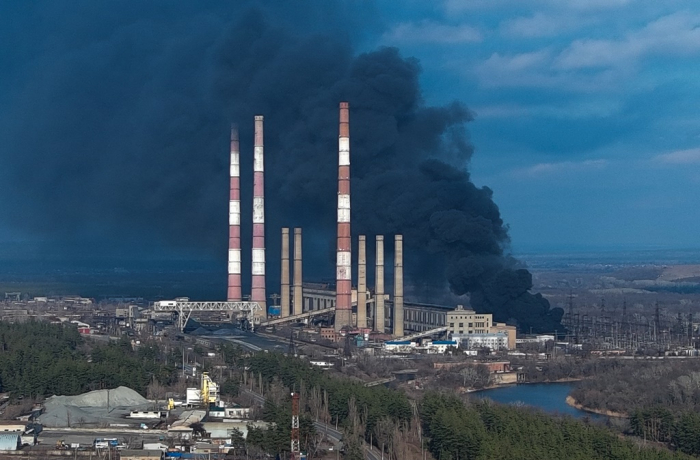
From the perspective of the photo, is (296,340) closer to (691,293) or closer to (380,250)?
(380,250)

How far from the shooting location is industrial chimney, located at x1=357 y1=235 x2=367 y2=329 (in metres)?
42.5

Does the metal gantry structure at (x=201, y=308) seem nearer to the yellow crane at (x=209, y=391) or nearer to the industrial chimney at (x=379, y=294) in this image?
the industrial chimney at (x=379, y=294)

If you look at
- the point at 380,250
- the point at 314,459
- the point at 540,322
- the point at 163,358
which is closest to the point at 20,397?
the point at 163,358

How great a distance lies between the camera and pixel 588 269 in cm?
11650

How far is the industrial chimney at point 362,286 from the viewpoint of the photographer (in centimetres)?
4253

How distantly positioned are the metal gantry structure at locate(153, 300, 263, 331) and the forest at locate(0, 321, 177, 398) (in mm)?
7746

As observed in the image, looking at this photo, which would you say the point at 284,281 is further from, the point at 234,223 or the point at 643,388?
the point at 643,388

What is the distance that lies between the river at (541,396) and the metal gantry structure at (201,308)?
1237cm

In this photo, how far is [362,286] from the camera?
1683 inches

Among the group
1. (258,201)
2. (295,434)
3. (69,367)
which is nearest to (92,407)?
(69,367)

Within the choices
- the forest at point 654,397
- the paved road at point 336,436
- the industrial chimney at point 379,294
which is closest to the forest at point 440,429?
the paved road at point 336,436

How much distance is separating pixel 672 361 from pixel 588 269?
8144 cm

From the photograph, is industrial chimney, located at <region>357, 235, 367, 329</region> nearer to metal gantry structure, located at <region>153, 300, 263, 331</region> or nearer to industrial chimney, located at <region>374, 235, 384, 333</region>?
industrial chimney, located at <region>374, 235, 384, 333</region>

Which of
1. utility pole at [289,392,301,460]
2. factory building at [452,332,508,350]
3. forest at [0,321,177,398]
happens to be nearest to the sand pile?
forest at [0,321,177,398]
